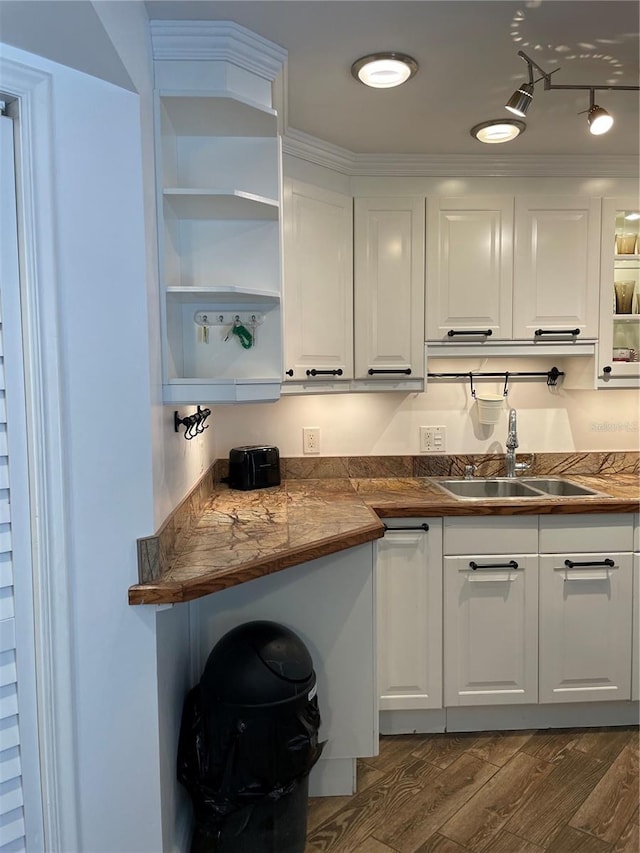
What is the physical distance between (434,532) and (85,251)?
1.60 metres

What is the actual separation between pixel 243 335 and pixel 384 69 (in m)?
0.90

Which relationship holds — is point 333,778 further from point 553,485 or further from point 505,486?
point 553,485

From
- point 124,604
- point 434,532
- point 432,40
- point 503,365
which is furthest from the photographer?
point 503,365

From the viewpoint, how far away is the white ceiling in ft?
4.74

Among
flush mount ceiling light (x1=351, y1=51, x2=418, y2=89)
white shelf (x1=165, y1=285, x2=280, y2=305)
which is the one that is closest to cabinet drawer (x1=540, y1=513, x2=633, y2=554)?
white shelf (x1=165, y1=285, x2=280, y2=305)

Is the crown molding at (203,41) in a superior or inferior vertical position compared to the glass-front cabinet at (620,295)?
superior

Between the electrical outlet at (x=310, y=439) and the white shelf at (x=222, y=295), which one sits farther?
the electrical outlet at (x=310, y=439)

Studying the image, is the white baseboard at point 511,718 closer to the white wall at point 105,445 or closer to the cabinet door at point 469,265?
the white wall at point 105,445

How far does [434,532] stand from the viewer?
7.28 ft

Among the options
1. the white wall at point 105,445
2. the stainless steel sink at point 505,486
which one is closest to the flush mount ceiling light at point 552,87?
the white wall at point 105,445

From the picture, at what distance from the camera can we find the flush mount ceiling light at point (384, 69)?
1.63 m

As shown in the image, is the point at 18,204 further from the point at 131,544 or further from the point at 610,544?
the point at 610,544

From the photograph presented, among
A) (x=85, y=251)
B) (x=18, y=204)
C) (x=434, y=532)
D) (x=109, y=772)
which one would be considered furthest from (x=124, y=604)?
(x=434, y=532)

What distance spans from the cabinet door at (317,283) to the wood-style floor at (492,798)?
155 centimetres
